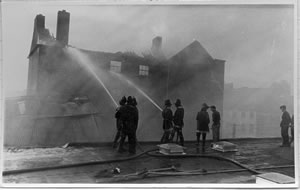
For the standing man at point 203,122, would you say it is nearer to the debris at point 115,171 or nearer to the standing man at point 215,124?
the standing man at point 215,124

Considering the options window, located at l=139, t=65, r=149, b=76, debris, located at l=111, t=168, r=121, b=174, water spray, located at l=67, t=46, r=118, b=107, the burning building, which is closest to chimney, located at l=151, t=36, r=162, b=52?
the burning building

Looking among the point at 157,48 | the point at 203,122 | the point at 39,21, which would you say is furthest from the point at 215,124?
the point at 39,21

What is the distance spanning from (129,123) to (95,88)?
1.97 feet

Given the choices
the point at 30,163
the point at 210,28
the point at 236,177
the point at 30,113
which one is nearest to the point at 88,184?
the point at 30,163

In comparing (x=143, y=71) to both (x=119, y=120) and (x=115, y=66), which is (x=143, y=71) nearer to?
(x=115, y=66)

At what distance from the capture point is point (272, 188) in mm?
3803

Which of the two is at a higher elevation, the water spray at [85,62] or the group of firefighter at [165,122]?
the water spray at [85,62]

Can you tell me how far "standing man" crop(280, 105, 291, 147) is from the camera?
3.93 metres

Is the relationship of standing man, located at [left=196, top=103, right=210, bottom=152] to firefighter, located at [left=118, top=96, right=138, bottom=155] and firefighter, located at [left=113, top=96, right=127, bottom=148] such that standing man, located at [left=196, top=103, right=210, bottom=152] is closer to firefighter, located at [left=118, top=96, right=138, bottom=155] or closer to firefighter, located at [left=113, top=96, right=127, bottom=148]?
firefighter, located at [left=118, top=96, right=138, bottom=155]

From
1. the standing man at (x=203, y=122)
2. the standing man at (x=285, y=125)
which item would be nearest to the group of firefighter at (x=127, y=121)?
the standing man at (x=203, y=122)

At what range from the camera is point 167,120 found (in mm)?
3938

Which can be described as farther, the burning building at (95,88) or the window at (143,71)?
the window at (143,71)

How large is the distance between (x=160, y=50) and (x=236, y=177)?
5.98 feet

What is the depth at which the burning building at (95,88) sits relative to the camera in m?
3.84
